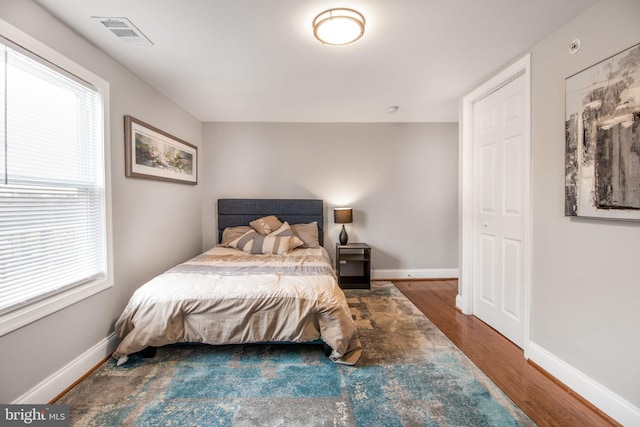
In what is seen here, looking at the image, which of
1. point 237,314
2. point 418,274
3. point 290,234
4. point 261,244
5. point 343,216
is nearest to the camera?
point 237,314

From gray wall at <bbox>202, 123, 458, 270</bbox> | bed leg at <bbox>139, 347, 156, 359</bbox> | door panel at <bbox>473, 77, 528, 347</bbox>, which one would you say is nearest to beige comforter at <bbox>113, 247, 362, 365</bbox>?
bed leg at <bbox>139, 347, 156, 359</bbox>

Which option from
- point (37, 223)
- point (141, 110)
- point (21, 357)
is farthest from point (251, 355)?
point (141, 110)

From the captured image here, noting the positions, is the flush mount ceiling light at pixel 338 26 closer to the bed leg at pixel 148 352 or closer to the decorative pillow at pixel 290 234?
the decorative pillow at pixel 290 234

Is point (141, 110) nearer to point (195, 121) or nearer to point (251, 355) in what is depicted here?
point (195, 121)

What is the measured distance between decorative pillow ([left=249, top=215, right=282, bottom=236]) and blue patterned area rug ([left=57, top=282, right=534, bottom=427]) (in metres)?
1.66

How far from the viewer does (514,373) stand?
76.2 inches

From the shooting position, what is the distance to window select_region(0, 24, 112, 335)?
1479 mm

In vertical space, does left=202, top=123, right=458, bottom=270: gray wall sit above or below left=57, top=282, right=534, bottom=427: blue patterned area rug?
above

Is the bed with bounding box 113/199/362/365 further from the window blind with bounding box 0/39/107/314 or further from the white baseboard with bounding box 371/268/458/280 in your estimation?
the white baseboard with bounding box 371/268/458/280

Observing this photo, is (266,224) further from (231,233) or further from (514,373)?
(514,373)

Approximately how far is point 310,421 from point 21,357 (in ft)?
5.62

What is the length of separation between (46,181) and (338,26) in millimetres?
2158

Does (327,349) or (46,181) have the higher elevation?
(46,181)

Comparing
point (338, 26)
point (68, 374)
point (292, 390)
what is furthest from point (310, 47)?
point (68, 374)
